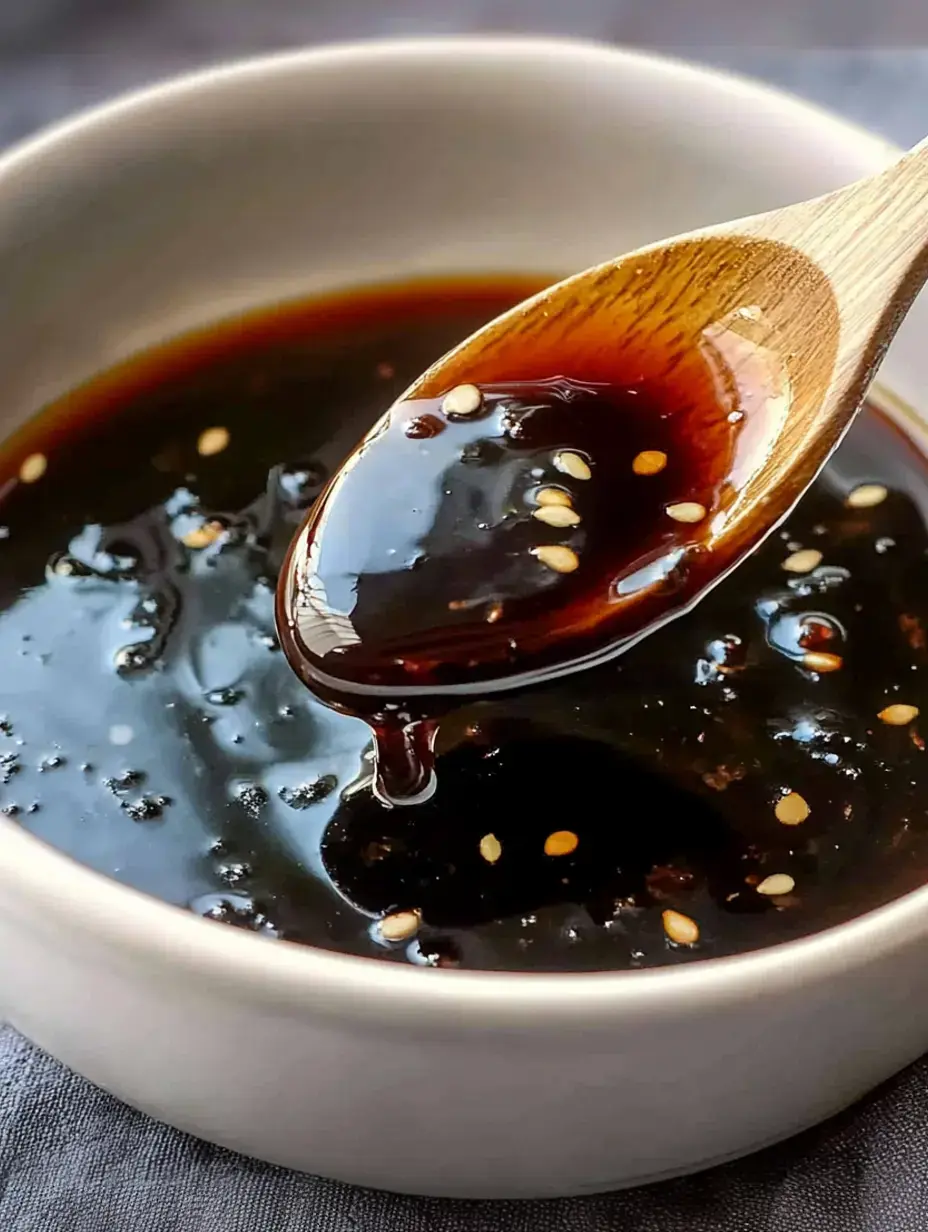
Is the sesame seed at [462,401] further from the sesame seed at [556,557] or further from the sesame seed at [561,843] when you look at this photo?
the sesame seed at [561,843]

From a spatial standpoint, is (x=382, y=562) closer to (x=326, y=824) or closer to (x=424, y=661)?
(x=424, y=661)

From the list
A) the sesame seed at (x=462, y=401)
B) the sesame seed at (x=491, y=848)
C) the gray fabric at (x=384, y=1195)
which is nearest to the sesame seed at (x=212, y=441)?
the sesame seed at (x=462, y=401)

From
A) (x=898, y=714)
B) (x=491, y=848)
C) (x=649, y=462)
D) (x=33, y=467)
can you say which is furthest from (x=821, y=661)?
(x=33, y=467)

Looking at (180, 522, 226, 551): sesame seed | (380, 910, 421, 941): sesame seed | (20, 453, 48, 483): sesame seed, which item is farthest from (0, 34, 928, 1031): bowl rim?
(20, 453, 48, 483): sesame seed

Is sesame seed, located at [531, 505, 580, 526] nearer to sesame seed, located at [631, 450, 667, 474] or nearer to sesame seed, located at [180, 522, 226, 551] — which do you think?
sesame seed, located at [631, 450, 667, 474]

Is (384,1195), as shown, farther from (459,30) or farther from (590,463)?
(459,30)

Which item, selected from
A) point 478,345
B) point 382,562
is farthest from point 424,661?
point 478,345
